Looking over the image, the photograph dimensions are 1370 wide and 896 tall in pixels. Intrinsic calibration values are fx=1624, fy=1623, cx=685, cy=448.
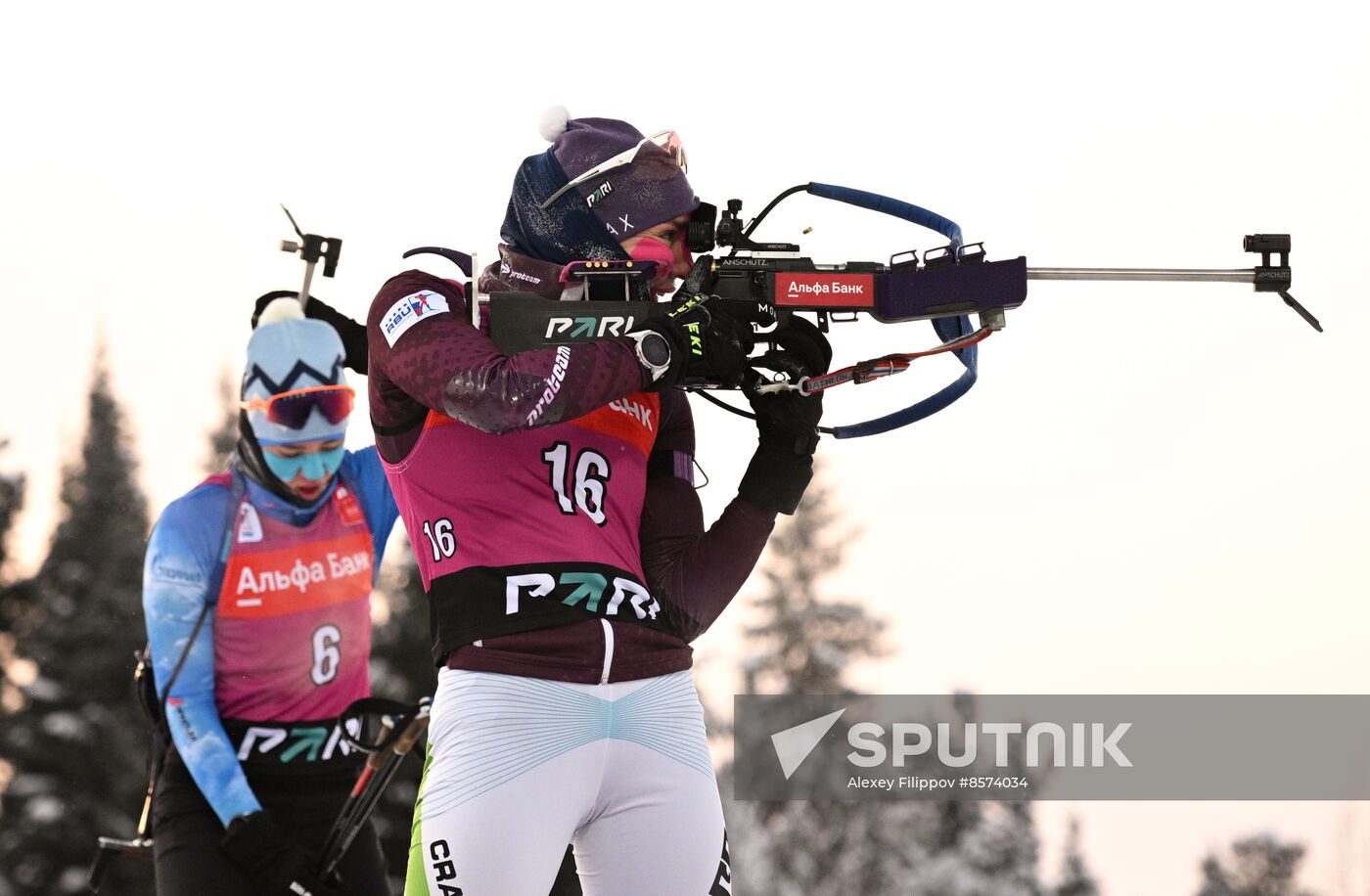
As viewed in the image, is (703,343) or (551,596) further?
(703,343)

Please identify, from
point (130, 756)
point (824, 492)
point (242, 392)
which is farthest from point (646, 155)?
point (824, 492)

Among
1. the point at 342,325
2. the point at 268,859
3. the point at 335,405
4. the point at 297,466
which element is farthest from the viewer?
the point at 342,325

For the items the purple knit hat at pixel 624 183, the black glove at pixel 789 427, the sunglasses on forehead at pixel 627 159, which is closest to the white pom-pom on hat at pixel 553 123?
the purple knit hat at pixel 624 183

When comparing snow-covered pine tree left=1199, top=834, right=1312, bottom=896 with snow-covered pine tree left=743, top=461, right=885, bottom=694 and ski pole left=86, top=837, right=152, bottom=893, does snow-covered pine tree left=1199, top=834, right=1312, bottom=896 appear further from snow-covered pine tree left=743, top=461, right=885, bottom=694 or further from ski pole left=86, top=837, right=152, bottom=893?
ski pole left=86, top=837, right=152, bottom=893

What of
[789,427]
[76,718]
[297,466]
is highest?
[789,427]

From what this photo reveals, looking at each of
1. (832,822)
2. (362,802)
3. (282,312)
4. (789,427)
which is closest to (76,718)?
(832,822)

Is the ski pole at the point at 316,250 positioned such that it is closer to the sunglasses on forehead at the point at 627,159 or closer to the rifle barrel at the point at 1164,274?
the sunglasses on forehead at the point at 627,159

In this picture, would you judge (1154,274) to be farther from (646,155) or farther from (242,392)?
(242,392)

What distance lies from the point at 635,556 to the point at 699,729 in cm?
35

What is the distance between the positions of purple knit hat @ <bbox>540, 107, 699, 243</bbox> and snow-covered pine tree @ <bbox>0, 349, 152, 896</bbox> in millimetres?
16326

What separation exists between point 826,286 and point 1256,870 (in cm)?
1723

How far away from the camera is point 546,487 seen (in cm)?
294

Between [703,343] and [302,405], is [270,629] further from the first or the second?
[703,343]

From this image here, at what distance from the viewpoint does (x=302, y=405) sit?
196 inches
